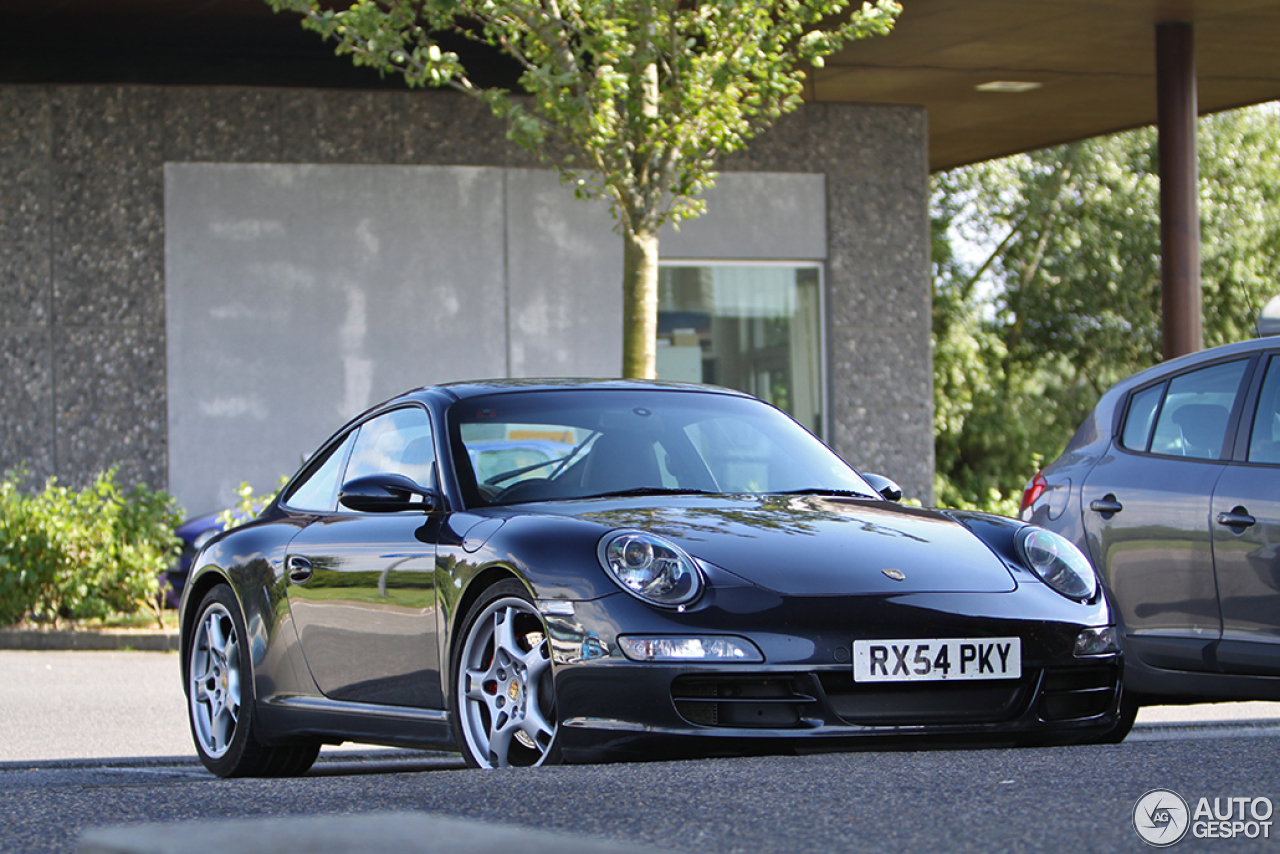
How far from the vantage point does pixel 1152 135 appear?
36375mm

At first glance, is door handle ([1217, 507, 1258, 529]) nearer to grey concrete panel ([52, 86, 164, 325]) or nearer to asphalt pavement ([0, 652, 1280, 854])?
asphalt pavement ([0, 652, 1280, 854])

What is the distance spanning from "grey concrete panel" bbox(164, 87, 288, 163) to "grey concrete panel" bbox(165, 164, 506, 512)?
0.47ft

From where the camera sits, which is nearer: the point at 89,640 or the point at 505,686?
the point at 505,686

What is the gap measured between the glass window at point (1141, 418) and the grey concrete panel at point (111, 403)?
11.2 m

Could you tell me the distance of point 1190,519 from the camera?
6.36 metres

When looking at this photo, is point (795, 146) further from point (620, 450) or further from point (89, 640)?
point (620, 450)

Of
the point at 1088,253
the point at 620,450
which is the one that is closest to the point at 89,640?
the point at 620,450

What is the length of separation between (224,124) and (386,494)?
11.8 metres

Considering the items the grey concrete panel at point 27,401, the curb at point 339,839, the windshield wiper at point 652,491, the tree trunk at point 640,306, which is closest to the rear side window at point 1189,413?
the windshield wiper at point 652,491

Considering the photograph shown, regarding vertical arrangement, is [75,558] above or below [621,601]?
below

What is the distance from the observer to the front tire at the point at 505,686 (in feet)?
15.8

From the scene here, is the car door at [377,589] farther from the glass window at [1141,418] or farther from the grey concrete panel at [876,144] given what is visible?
the grey concrete panel at [876,144]

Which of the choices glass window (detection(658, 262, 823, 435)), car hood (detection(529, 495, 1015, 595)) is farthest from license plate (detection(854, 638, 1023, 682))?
glass window (detection(658, 262, 823, 435))

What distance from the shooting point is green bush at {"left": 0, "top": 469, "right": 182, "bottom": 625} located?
42.3ft
